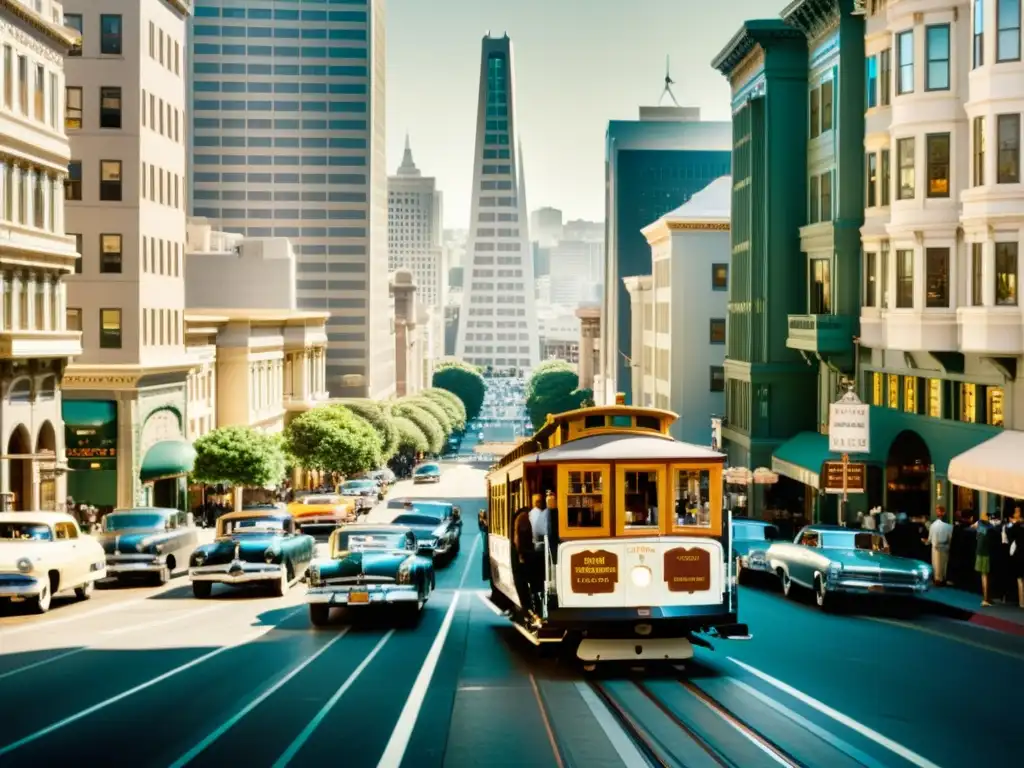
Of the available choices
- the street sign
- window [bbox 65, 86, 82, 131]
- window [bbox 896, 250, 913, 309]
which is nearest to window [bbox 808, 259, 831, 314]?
window [bbox 896, 250, 913, 309]

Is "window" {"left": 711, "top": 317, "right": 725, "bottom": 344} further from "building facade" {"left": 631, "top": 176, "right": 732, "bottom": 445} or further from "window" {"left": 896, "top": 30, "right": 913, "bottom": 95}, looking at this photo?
"window" {"left": 896, "top": 30, "right": 913, "bottom": 95}

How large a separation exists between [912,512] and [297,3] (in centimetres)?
16199

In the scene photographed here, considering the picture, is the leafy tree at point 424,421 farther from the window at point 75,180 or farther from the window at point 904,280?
the window at point 904,280

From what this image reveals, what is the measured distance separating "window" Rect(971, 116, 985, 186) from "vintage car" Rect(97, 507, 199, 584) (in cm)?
2050

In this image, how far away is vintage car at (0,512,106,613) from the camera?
94.7 feet

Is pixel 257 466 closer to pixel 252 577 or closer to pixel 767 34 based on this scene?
pixel 767 34

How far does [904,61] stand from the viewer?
41750mm

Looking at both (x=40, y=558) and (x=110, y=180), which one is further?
(x=110, y=180)

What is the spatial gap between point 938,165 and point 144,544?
21.9m

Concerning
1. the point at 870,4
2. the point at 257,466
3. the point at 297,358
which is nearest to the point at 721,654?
the point at 870,4

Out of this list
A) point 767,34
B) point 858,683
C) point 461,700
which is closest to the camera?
point 461,700

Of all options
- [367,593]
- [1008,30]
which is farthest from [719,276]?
[367,593]

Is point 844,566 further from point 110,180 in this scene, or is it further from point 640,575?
point 110,180

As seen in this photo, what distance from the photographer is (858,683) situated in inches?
754
